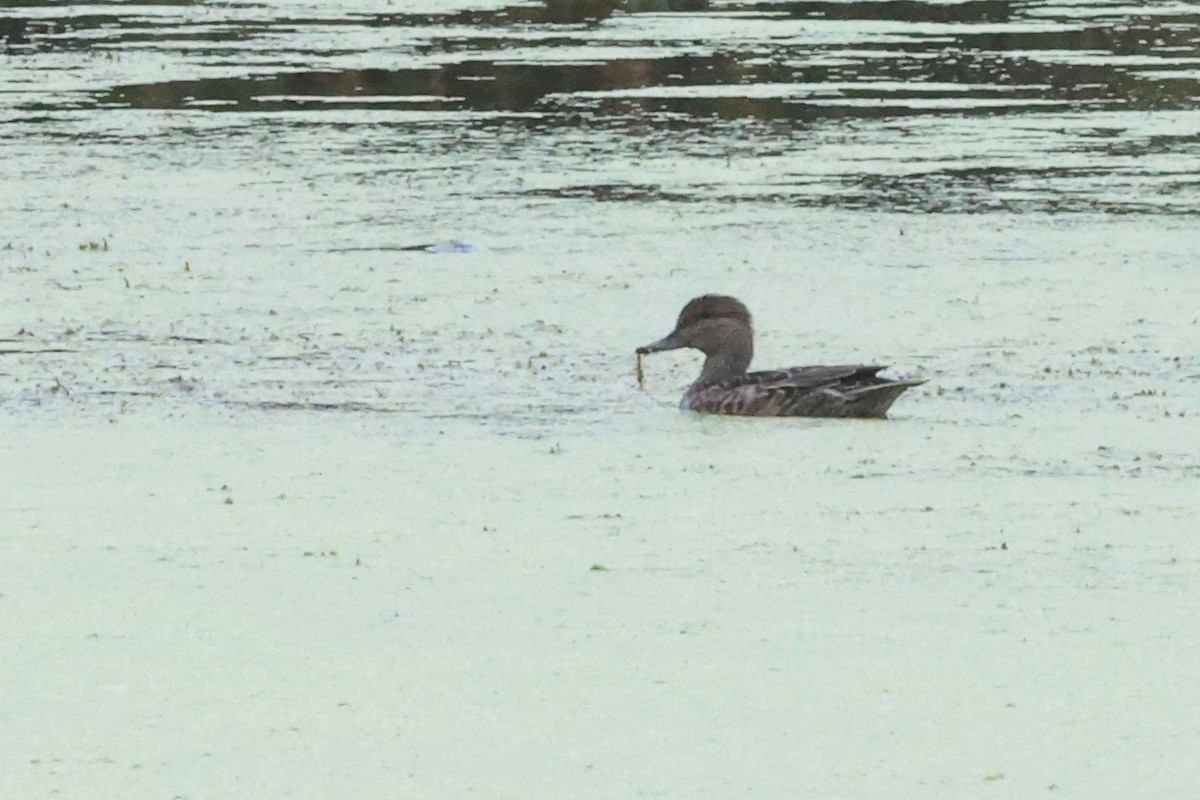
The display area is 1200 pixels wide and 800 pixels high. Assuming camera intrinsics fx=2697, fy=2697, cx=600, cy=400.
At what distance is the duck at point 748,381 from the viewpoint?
23.1 feet

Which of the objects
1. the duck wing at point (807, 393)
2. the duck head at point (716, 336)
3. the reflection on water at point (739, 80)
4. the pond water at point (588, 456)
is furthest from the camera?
the reflection on water at point (739, 80)

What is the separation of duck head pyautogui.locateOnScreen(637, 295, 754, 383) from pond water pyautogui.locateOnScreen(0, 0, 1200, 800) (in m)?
0.16

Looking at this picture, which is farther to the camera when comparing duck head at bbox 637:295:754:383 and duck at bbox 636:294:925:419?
duck head at bbox 637:295:754:383

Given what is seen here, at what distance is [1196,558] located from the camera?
5.40 m

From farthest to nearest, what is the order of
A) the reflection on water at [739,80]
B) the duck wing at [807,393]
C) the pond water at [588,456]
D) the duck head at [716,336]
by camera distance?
the reflection on water at [739,80] < the duck head at [716,336] < the duck wing at [807,393] < the pond water at [588,456]

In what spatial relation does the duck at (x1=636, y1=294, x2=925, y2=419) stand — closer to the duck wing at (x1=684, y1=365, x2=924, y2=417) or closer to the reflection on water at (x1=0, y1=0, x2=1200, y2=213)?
the duck wing at (x1=684, y1=365, x2=924, y2=417)

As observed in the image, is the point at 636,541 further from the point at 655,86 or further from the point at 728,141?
the point at 655,86

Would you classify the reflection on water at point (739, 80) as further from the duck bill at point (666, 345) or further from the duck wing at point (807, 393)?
the duck wing at point (807, 393)

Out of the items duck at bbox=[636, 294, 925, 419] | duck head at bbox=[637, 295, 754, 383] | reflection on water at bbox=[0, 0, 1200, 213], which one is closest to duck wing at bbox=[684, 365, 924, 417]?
duck at bbox=[636, 294, 925, 419]

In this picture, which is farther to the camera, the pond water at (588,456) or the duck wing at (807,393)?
the duck wing at (807,393)

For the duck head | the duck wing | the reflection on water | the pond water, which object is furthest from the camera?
the reflection on water

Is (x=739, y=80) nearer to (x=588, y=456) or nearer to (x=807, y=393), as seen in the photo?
(x=807, y=393)

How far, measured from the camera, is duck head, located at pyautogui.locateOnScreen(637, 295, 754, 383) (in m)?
7.58

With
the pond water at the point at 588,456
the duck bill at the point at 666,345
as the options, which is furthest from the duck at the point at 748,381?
the pond water at the point at 588,456
